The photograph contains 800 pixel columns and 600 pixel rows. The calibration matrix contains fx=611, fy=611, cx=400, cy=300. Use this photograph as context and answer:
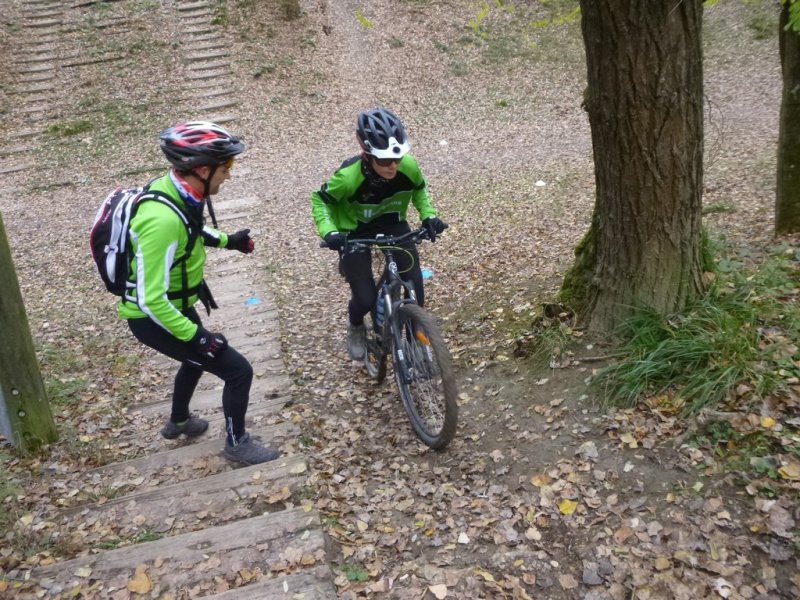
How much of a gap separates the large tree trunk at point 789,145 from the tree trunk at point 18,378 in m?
6.34

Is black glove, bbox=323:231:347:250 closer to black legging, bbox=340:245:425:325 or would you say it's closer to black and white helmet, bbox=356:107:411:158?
black legging, bbox=340:245:425:325

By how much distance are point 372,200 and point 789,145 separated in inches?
154

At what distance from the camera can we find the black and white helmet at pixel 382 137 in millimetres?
4254

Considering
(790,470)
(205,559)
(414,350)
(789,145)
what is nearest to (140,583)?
(205,559)

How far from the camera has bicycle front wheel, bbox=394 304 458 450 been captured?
12.9 feet

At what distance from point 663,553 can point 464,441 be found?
5.26 ft

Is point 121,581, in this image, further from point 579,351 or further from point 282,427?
point 579,351

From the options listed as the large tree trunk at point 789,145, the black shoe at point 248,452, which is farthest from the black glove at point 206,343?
the large tree trunk at point 789,145

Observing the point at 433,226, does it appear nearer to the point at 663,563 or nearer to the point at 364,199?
the point at 364,199

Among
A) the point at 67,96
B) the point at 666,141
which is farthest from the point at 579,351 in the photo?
the point at 67,96

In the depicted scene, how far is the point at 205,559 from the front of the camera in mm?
3186

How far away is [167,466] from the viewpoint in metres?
4.40

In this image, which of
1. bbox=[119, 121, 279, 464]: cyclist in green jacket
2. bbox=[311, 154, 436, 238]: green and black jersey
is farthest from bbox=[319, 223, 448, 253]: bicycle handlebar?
bbox=[119, 121, 279, 464]: cyclist in green jacket

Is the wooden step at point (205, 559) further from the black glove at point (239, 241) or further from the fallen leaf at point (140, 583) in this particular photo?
the black glove at point (239, 241)
